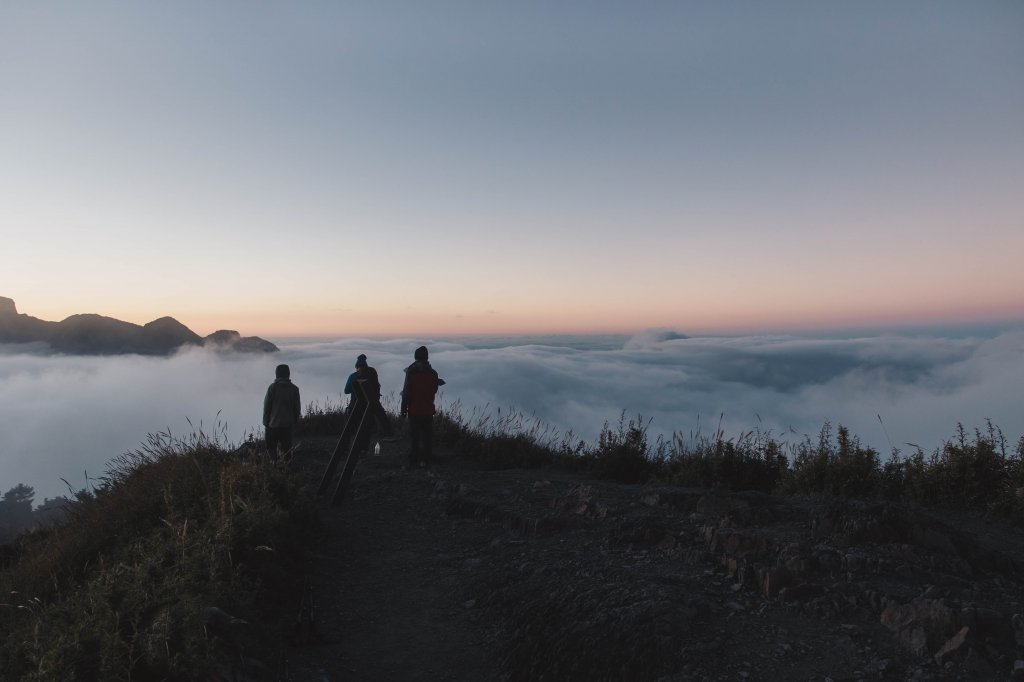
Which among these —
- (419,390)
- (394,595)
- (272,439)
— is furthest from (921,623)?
(272,439)

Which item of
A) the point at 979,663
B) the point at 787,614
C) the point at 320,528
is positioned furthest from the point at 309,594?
the point at 979,663

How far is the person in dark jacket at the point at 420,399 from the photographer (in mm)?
10188

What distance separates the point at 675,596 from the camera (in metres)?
4.27

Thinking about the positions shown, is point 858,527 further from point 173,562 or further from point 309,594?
point 173,562

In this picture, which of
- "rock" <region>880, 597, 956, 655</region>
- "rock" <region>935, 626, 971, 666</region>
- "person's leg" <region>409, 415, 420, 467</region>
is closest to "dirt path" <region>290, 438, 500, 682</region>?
"person's leg" <region>409, 415, 420, 467</region>

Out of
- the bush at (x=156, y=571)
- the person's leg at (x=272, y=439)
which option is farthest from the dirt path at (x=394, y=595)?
the person's leg at (x=272, y=439)

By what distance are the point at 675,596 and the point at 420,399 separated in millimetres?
6702

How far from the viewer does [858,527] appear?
16.4ft

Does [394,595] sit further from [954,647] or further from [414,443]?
[414,443]

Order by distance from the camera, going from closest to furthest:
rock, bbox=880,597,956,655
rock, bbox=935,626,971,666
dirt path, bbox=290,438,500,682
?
rock, bbox=935,626,971,666
rock, bbox=880,597,956,655
dirt path, bbox=290,438,500,682

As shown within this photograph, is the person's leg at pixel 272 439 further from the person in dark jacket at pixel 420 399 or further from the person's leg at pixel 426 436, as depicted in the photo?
the person's leg at pixel 426 436

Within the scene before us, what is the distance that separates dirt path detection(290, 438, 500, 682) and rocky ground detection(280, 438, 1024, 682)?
0.07ft

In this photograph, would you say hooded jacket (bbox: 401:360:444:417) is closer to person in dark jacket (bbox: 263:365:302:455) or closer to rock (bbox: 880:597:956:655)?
person in dark jacket (bbox: 263:365:302:455)

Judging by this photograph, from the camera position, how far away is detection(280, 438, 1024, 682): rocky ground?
3.56 meters
